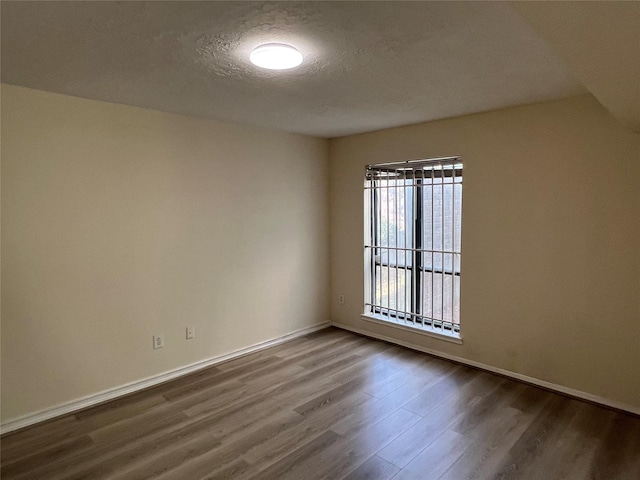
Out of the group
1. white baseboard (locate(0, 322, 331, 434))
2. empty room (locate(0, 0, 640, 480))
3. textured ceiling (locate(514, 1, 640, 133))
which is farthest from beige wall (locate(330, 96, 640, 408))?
white baseboard (locate(0, 322, 331, 434))

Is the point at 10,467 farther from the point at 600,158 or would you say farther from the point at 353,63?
the point at 600,158

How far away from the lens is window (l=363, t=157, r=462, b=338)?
12.8 feet

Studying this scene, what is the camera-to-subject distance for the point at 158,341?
11.3 ft

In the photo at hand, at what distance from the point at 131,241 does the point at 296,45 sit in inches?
82.8

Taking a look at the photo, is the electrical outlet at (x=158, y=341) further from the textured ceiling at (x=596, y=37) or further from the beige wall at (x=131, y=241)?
the textured ceiling at (x=596, y=37)

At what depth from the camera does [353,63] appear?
7.52 feet

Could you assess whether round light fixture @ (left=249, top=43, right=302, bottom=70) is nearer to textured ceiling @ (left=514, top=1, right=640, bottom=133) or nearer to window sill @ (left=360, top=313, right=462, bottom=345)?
textured ceiling @ (left=514, top=1, right=640, bottom=133)

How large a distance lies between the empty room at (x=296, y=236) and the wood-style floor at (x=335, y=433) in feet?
0.06

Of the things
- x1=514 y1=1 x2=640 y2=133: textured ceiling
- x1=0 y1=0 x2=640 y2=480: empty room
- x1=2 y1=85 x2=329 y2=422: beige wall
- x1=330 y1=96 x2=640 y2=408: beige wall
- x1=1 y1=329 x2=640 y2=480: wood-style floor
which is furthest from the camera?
x1=330 y1=96 x2=640 y2=408: beige wall

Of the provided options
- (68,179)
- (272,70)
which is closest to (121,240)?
(68,179)

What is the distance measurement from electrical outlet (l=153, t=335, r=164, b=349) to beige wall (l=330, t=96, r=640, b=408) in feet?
8.32

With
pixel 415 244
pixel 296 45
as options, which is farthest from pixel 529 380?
pixel 296 45

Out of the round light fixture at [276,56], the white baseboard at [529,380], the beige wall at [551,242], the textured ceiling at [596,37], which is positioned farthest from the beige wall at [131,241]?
the textured ceiling at [596,37]

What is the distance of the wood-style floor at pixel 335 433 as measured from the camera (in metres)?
2.29
